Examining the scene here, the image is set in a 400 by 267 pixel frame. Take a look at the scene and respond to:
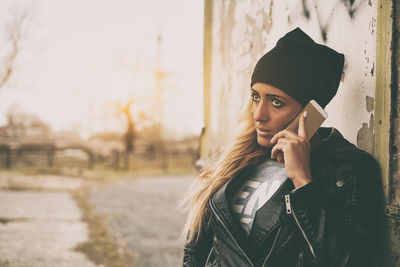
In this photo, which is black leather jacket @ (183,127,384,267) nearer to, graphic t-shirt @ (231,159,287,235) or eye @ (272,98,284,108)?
graphic t-shirt @ (231,159,287,235)

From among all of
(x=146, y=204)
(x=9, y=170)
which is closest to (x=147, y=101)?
(x=9, y=170)

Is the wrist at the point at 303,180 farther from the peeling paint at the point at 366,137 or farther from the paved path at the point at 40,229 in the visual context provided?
the paved path at the point at 40,229

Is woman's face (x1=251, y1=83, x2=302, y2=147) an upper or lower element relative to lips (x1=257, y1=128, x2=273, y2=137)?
upper

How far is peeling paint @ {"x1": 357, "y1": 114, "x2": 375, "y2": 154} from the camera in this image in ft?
5.03

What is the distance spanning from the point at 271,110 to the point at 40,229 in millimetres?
5708

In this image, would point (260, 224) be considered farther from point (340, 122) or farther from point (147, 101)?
point (147, 101)

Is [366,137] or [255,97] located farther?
[255,97]

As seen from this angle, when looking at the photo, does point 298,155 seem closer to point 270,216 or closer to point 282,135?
point 282,135

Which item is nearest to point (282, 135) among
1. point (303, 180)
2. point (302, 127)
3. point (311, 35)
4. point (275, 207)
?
point (302, 127)

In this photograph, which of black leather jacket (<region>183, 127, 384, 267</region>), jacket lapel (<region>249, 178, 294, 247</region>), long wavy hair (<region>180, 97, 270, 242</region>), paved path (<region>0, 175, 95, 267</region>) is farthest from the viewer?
paved path (<region>0, 175, 95, 267</region>)

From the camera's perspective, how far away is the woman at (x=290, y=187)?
1355mm

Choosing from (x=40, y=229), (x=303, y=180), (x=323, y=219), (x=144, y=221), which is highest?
(x=303, y=180)

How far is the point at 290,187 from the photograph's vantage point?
62.2 inches

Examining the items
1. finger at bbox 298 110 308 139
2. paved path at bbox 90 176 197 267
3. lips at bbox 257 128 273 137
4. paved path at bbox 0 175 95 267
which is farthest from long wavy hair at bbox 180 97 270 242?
paved path at bbox 0 175 95 267
